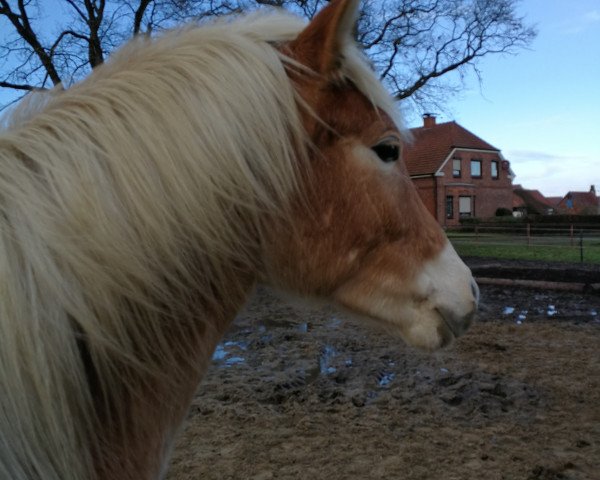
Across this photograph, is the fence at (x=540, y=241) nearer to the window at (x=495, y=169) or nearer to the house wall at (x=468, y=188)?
the house wall at (x=468, y=188)

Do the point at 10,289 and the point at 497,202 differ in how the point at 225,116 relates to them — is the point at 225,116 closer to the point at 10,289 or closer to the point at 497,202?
the point at 10,289

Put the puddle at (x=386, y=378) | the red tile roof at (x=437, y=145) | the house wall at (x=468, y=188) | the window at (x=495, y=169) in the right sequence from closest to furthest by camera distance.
A: the puddle at (x=386, y=378) → the house wall at (x=468, y=188) → the red tile roof at (x=437, y=145) → the window at (x=495, y=169)

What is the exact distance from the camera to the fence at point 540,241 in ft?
64.3

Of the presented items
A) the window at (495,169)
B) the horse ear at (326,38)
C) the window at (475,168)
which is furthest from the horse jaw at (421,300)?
the window at (495,169)

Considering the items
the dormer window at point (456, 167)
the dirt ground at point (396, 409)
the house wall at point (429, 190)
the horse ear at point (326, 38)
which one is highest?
the dormer window at point (456, 167)

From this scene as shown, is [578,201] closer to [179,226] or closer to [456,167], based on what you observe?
[456,167]

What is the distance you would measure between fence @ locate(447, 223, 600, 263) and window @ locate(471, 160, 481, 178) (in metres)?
11.3

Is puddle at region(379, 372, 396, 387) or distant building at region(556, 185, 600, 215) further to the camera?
distant building at region(556, 185, 600, 215)

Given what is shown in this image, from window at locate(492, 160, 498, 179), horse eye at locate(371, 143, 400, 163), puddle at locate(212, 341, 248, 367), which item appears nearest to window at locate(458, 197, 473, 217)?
window at locate(492, 160, 498, 179)

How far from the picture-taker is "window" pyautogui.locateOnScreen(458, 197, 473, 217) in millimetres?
44156

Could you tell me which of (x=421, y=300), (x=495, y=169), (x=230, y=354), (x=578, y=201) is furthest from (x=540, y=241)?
(x=578, y=201)

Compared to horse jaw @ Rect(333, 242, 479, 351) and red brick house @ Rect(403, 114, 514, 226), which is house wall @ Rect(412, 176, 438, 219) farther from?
horse jaw @ Rect(333, 242, 479, 351)

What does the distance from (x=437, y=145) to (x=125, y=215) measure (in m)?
45.0

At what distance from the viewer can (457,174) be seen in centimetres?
4366
